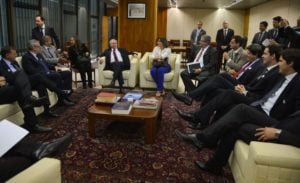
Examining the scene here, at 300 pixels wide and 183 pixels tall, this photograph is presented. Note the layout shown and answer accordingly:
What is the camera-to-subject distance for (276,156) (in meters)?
1.91

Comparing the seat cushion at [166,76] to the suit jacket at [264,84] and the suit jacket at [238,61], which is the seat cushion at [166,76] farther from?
the suit jacket at [264,84]

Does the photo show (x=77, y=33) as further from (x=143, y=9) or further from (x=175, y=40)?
(x=175, y=40)

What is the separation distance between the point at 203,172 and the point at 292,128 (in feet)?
3.09

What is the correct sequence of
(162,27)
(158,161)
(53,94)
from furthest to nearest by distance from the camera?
(162,27) → (53,94) → (158,161)

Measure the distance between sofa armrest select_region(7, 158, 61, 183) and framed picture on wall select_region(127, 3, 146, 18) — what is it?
20.9ft

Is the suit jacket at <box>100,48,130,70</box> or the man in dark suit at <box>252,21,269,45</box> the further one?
the man in dark suit at <box>252,21,269,45</box>

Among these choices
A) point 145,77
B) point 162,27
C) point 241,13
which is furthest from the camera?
point 162,27

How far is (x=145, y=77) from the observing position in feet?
19.2

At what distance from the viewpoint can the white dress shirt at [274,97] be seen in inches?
99.7

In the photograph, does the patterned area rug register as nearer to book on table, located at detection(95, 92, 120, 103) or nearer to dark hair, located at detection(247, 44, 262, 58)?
book on table, located at detection(95, 92, 120, 103)

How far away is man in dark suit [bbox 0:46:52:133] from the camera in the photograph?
11.4ft

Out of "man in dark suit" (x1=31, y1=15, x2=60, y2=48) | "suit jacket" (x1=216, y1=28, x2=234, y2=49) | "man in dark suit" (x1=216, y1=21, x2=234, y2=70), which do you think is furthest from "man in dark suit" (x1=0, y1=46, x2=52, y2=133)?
"suit jacket" (x1=216, y1=28, x2=234, y2=49)

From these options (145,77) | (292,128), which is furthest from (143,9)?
(292,128)

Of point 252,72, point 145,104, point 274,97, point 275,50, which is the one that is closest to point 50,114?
point 145,104
